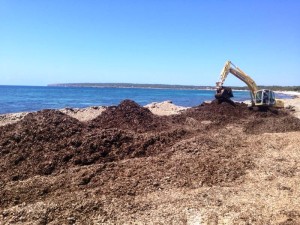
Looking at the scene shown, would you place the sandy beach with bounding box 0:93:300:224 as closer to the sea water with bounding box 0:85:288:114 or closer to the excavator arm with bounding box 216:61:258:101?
the excavator arm with bounding box 216:61:258:101

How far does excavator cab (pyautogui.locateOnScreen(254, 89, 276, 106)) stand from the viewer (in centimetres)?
2456

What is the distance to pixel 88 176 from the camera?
8688 millimetres

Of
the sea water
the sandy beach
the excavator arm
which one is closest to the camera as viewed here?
the sandy beach

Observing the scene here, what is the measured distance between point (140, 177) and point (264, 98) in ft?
59.4

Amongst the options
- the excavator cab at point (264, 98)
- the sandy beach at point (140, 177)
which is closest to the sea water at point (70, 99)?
the excavator cab at point (264, 98)

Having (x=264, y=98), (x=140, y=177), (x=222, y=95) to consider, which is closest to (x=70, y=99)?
(x=222, y=95)

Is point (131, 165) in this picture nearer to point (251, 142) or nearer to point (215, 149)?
point (215, 149)

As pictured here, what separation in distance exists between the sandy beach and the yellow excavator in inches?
424

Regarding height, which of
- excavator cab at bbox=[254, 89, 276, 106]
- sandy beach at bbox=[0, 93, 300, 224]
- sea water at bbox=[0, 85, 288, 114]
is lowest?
sea water at bbox=[0, 85, 288, 114]

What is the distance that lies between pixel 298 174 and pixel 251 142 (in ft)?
12.1

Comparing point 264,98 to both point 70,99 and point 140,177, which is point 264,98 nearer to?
point 140,177

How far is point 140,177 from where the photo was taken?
28.3 feet

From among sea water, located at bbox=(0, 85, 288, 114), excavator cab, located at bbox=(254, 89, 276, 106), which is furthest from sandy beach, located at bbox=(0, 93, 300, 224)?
sea water, located at bbox=(0, 85, 288, 114)

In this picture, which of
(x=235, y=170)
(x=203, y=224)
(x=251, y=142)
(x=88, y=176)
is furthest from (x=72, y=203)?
(x=251, y=142)
